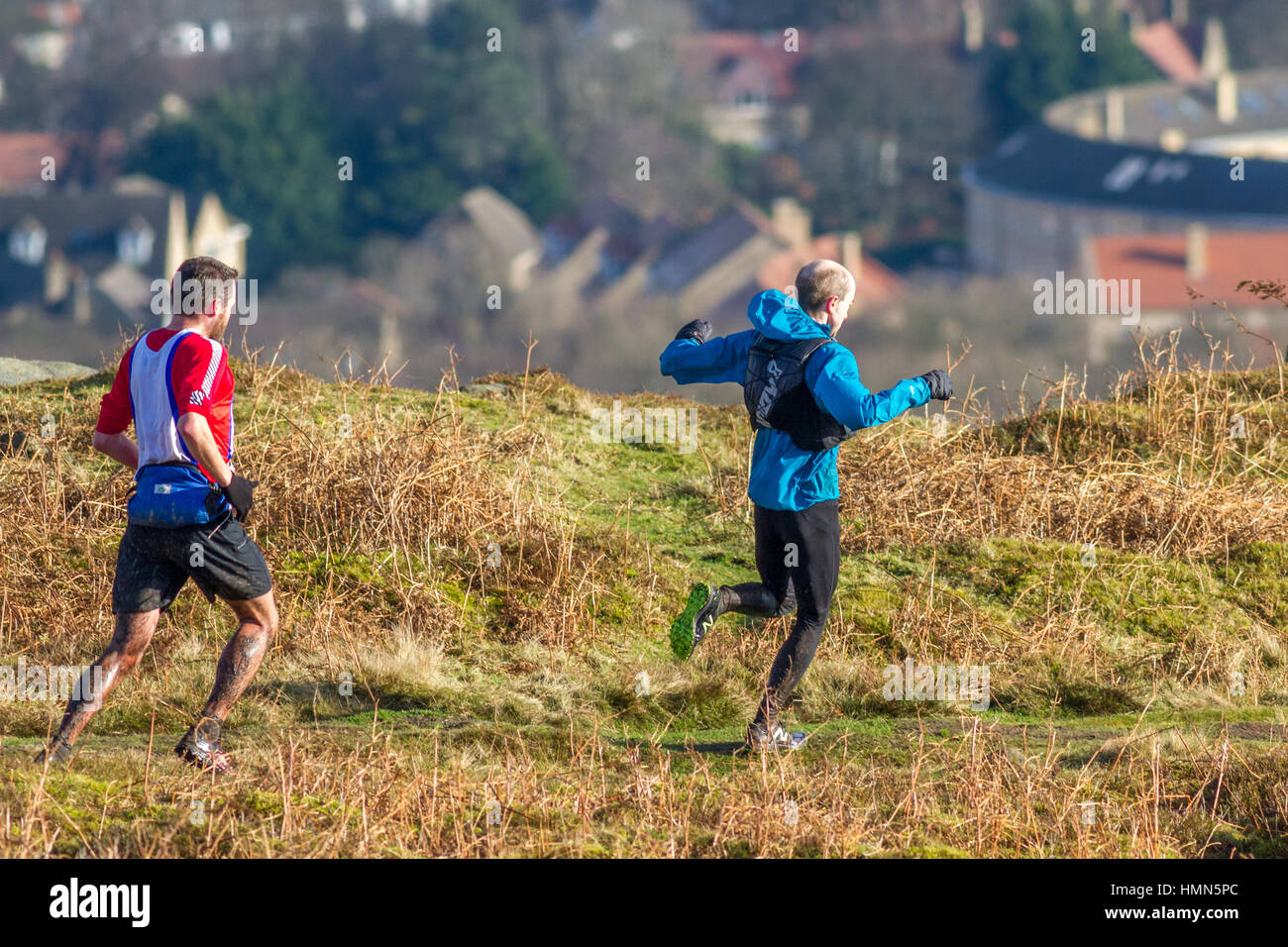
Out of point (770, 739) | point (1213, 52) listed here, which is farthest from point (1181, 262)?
point (770, 739)

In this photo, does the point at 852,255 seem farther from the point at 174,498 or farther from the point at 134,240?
the point at 174,498

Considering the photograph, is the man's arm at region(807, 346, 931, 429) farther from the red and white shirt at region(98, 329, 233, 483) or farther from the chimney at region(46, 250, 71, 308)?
the chimney at region(46, 250, 71, 308)

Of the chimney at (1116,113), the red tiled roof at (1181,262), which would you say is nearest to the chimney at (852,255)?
the red tiled roof at (1181,262)

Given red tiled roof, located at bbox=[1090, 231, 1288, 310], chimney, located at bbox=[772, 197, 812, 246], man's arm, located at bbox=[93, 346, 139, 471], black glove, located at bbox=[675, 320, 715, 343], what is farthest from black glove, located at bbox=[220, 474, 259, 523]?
chimney, located at bbox=[772, 197, 812, 246]

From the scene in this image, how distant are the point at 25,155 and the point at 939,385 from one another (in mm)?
107549

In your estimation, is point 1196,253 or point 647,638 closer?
point 647,638

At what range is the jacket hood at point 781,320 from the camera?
18.7ft

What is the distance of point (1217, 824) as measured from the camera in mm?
5570

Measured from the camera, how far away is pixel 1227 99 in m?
95.4

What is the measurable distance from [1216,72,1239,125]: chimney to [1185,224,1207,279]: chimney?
2632 cm

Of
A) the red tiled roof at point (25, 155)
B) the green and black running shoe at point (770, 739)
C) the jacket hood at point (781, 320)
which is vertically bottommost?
the green and black running shoe at point (770, 739)

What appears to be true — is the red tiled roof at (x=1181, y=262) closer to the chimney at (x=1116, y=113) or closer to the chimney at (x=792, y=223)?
the chimney at (x=1116, y=113)

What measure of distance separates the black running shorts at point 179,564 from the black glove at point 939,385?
2.51 metres

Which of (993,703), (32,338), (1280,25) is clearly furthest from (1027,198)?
(993,703)
